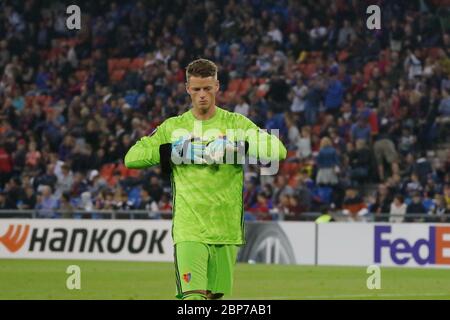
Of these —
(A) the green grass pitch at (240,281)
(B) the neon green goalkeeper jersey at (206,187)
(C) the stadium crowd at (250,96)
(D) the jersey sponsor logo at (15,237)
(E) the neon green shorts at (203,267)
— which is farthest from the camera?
(C) the stadium crowd at (250,96)

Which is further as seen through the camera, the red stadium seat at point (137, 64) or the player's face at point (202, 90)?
the red stadium seat at point (137, 64)

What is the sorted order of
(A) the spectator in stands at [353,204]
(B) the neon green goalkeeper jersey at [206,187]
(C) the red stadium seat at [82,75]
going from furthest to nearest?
(C) the red stadium seat at [82,75], (A) the spectator in stands at [353,204], (B) the neon green goalkeeper jersey at [206,187]

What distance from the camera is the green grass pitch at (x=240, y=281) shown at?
632 inches

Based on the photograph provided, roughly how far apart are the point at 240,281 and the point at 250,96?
1013cm

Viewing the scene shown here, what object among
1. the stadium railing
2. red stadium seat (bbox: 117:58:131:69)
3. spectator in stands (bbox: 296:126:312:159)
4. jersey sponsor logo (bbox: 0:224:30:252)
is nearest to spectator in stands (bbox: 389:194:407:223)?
the stadium railing

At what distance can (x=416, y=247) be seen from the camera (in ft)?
71.7

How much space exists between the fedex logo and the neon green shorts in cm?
1306

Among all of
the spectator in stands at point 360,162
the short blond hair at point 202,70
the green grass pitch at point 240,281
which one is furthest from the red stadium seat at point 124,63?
the short blond hair at point 202,70

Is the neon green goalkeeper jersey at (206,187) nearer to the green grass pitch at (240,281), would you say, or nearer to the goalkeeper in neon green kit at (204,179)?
the goalkeeper in neon green kit at (204,179)

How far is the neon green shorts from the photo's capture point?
8.83 metres

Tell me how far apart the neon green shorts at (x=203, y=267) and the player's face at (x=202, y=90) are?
3.34ft

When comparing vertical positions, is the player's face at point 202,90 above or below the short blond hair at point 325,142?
below

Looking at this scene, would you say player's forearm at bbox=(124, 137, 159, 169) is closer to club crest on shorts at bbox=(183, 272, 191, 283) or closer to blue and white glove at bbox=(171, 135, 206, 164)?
blue and white glove at bbox=(171, 135, 206, 164)

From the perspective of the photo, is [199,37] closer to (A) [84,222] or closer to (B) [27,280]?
(A) [84,222]
